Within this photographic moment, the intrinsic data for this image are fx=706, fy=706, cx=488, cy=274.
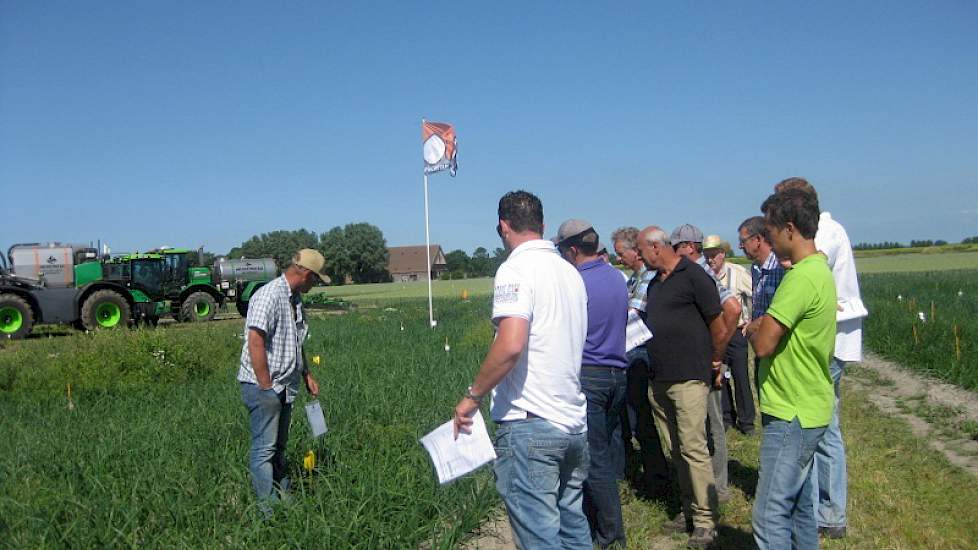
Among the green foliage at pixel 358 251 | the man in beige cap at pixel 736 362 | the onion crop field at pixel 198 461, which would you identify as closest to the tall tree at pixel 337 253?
the green foliage at pixel 358 251

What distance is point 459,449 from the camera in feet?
9.45

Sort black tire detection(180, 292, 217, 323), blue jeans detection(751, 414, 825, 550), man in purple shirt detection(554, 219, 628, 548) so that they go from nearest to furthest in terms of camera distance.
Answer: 1. blue jeans detection(751, 414, 825, 550)
2. man in purple shirt detection(554, 219, 628, 548)
3. black tire detection(180, 292, 217, 323)

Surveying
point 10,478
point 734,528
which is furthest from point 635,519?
point 10,478

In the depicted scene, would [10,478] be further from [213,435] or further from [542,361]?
[542,361]

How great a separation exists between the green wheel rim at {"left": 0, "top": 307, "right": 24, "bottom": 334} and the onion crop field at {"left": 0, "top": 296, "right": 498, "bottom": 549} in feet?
34.9

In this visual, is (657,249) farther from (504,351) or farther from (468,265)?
(468,265)

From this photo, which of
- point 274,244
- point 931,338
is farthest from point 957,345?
point 274,244

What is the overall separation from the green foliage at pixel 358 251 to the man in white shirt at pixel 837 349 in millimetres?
76052

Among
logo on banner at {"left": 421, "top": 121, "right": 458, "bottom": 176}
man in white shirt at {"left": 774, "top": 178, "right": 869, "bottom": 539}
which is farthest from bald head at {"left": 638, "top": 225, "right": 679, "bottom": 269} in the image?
logo on banner at {"left": 421, "top": 121, "right": 458, "bottom": 176}

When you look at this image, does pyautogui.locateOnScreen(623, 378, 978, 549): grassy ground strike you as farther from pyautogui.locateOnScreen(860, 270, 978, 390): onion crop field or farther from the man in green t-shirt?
pyautogui.locateOnScreen(860, 270, 978, 390): onion crop field

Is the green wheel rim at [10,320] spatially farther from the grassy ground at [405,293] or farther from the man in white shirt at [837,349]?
the man in white shirt at [837,349]

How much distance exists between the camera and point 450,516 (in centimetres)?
403

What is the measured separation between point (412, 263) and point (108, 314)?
72673 mm

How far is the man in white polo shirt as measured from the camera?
270 cm
